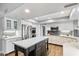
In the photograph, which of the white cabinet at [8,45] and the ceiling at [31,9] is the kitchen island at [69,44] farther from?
the white cabinet at [8,45]

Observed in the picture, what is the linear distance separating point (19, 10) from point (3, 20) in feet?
1.15

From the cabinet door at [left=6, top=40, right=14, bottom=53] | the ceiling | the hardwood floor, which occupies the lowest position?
the hardwood floor

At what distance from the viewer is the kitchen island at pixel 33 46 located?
57.7 inches

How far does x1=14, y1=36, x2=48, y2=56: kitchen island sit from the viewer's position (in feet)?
4.81

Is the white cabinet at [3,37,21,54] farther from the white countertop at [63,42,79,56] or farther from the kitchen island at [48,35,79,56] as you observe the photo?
the white countertop at [63,42,79,56]

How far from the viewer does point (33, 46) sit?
1500 millimetres

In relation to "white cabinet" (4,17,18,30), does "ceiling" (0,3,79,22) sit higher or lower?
higher

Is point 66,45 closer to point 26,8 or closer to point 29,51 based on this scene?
point 29,51

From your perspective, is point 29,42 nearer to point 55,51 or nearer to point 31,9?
point 55,51

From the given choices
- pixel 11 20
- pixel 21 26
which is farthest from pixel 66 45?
pixel 11 20

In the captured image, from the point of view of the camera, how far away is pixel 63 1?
1.50 metres

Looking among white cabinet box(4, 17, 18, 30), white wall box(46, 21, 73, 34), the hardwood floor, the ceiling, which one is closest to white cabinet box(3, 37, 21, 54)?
the hardwood floor

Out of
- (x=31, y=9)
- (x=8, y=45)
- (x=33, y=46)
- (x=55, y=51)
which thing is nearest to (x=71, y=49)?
(x=55, y=51)

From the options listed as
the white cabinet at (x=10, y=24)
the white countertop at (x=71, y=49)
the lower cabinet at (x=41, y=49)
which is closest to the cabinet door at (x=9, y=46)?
the white cabinet at (x=10, y=24)
